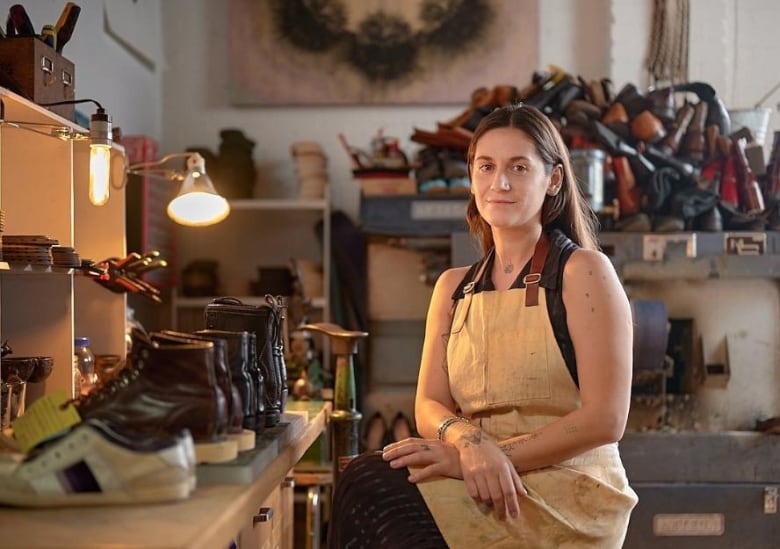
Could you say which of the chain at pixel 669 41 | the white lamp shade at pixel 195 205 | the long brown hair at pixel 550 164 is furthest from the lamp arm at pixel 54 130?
the chain at pixel 669 41

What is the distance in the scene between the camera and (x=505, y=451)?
203cm

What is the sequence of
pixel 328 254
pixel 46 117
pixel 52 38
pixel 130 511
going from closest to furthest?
pixel 130 511
pixel 46 117
pixel 52 38
pixel 328 254

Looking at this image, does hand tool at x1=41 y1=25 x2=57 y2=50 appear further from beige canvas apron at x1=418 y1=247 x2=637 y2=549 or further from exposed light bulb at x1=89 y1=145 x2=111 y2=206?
beige canvas apron at x1=418 y1=247 x2=637 y2=549

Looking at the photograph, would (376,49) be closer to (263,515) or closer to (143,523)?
(263,515)

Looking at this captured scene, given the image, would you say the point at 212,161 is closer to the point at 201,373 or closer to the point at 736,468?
the point at 736,468

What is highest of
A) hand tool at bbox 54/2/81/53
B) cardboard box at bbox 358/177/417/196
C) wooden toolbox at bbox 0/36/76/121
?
hand tool at bbox 54/2/81/53

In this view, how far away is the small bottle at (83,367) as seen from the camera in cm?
270

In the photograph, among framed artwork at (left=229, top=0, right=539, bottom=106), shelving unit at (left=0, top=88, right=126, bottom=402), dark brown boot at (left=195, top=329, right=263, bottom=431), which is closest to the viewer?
dark brown boot at (left=195, top=329, right=263, bottom=431)

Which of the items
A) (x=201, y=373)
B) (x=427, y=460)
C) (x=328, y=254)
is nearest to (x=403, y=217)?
(x=328, y=254)

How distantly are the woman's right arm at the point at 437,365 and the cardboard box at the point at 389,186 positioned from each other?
1.83m

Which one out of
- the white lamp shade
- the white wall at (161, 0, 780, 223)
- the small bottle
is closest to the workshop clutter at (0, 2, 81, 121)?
the white lamp shade

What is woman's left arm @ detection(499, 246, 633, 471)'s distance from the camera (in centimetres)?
201

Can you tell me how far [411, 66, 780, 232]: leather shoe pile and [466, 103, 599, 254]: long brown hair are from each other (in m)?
1.62

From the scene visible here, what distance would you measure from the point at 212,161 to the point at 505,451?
3376mm
